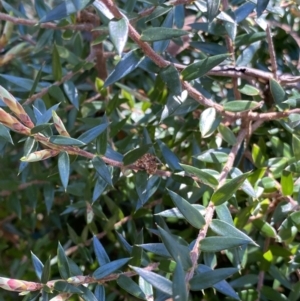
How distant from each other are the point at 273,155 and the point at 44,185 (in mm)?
407

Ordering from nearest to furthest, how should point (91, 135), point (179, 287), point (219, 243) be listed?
point (179, 287) → point (219, 243) → point (91, 135)

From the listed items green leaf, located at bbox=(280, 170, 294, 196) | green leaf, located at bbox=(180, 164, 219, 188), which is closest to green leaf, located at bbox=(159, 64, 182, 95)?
green leaf, located at bbox=(180, 164, 219, 188)

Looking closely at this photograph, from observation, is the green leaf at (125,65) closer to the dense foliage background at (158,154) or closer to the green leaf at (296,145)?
the dense foliage background at (158,154)

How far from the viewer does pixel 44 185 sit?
833mm

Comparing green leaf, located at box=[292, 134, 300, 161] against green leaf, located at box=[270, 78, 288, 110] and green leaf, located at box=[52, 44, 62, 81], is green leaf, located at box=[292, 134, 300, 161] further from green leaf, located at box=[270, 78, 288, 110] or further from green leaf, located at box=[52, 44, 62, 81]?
green leaf, located at box=[52, 44, 62, 81]

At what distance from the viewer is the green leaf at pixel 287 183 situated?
2.35 feet

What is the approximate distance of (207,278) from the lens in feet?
1.65

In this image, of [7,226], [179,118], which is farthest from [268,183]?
[7,226]

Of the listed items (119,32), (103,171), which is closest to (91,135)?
(103,171)

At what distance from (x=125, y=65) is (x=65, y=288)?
0.28 meters

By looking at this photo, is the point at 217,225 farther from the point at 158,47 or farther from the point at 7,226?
the point at 7,226

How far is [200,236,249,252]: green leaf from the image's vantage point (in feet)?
1.73

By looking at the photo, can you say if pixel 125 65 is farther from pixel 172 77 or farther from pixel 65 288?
pixel 65 288

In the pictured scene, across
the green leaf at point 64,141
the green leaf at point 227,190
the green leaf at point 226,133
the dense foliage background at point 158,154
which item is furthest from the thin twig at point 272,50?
the green leaf at point 64,141
